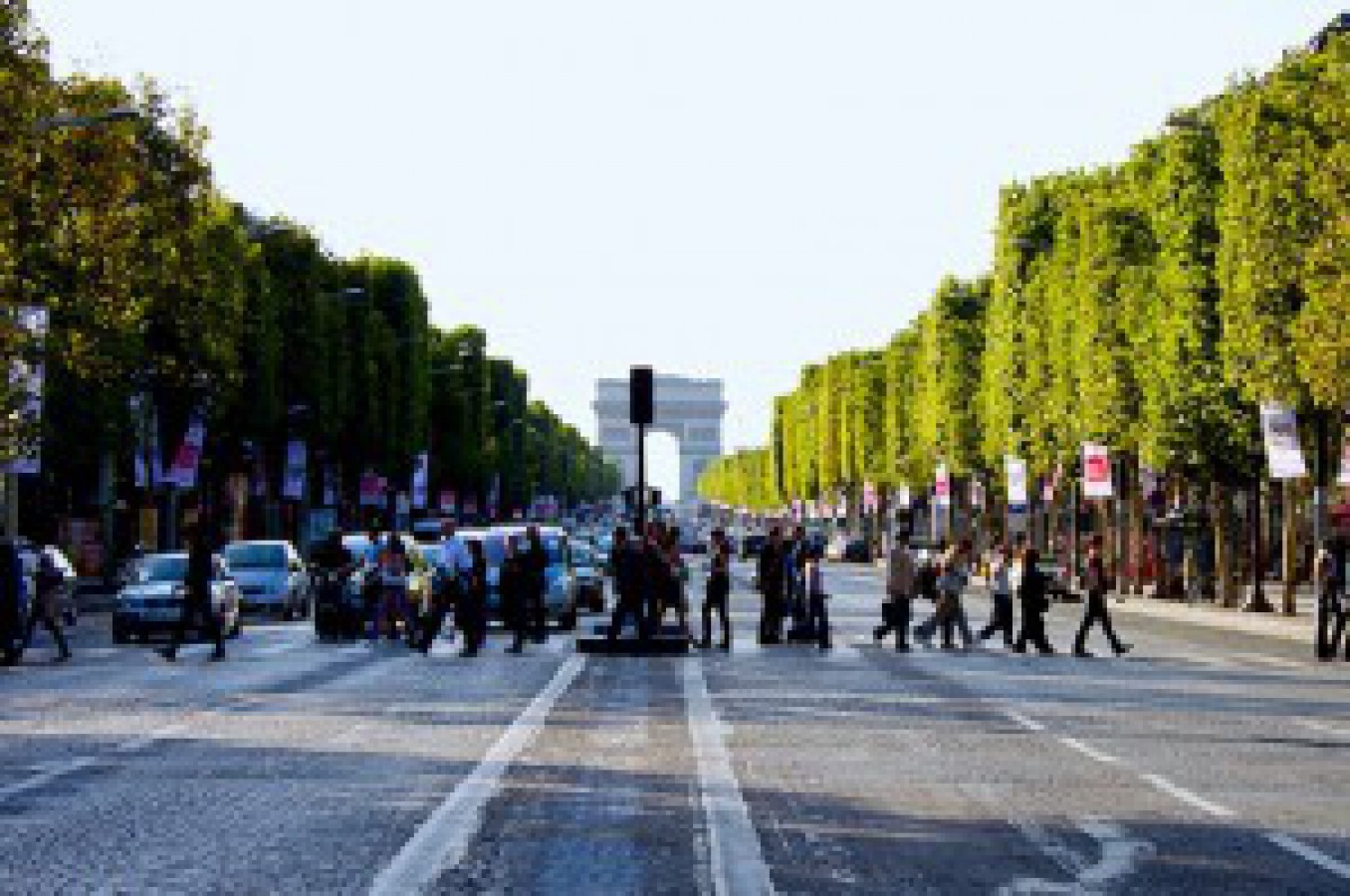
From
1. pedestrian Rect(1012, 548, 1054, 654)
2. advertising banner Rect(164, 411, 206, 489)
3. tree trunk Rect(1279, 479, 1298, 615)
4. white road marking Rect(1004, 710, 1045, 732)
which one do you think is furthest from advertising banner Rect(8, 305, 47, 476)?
tree trunk Rect(1279, 479, 1298, 615)

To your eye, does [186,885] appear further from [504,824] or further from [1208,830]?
[1208,830]

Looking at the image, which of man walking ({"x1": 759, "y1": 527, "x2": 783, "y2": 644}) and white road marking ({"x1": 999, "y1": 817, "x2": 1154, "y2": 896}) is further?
man walking ({"x1": 759, "y1": 527, "x2": 783, "y2": 644})

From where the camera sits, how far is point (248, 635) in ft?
159

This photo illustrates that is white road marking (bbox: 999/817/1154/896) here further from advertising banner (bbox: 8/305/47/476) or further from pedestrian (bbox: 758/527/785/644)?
advertising banner (bbox: 8/305/47/476)

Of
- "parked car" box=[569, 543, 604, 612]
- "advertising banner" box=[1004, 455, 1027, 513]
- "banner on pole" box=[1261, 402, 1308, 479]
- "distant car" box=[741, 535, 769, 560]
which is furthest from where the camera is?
"distant car" box=[741, 535, 769, 560]

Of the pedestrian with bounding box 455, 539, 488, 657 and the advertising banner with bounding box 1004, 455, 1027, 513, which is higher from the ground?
the advertising banner with bounding box 1004, 455, 1027, 513

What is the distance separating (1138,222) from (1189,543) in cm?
891

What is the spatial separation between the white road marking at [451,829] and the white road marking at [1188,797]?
4307mm

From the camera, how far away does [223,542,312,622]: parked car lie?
56562 millimetres

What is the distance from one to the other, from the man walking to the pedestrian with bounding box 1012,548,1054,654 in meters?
3.84

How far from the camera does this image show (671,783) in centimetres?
1719

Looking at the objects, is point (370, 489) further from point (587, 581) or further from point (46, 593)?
point (46, 593)

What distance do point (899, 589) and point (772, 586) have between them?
7.20 ft

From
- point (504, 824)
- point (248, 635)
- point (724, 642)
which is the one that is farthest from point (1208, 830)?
point (248, 635)
